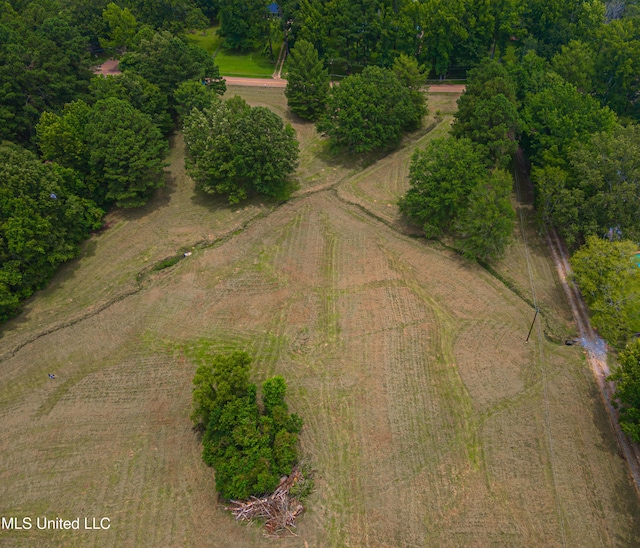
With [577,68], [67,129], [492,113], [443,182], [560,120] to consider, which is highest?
[577,68]

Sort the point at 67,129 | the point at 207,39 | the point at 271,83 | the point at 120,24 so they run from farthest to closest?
the point at 207,39
the point at 271,83
the point at 120,24
the point at 67,129

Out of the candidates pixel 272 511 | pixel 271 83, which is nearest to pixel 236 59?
pixel 271 83

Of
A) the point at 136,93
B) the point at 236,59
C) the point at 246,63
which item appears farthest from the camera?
the point at 236,59

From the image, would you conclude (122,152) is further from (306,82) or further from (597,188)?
(597,188)

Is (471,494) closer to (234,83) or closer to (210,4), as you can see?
(234,83)

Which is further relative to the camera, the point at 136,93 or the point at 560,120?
the point at 136,93

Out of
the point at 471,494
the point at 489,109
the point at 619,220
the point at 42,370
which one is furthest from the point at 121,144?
the point at 619,220
